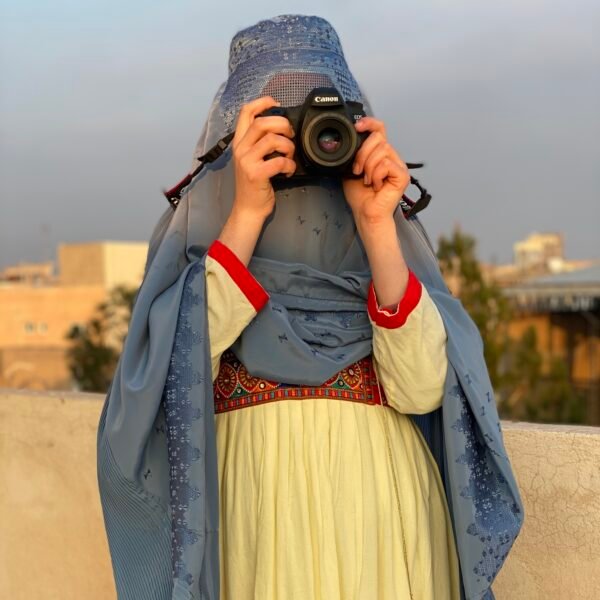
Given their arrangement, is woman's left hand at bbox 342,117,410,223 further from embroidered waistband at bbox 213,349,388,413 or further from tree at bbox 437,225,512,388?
tree at bbox 437,225,512,388

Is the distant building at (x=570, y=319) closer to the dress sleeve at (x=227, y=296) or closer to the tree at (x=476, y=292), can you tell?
the tree at (x=476, y=292)

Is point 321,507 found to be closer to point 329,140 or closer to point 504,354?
point 329,140

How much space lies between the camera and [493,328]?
8602 millimetres

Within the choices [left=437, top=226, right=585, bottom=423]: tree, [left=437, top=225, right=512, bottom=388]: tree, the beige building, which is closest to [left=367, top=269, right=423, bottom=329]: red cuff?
[left=437, top=226, right=585, bottom=423]: tree

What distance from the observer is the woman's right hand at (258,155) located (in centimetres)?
117

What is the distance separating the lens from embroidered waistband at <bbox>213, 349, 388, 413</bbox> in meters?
1.25

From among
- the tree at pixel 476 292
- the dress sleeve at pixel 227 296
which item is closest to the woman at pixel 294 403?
the dress sleeve at pixel 227 296

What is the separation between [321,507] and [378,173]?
0.47 metres

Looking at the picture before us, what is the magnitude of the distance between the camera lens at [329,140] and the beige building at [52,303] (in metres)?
12.3

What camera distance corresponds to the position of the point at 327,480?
122 cm

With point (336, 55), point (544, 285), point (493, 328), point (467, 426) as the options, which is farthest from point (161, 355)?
point (544, 285)

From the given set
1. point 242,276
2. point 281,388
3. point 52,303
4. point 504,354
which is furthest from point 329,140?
point 52,303

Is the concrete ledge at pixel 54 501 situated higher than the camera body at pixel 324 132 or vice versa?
the camera body at pixel 324 132

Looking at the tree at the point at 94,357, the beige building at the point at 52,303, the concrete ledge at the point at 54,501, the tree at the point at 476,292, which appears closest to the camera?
the concrete ledge at the point at 54,501
